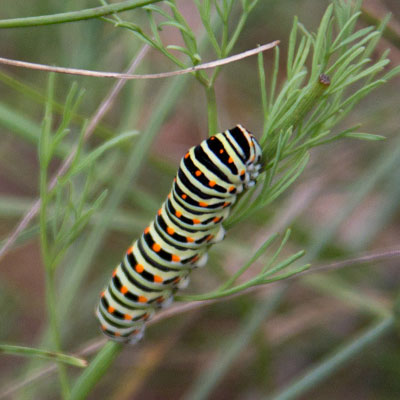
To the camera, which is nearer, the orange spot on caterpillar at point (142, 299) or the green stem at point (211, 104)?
the green stem at point (211, 104)

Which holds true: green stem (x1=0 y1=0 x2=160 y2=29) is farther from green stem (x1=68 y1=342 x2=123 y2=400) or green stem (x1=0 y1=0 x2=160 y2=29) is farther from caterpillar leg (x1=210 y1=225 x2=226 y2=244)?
green stem (x1=68 y1=342 x2=123 y2=400)

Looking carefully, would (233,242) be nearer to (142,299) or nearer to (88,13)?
(142,299)

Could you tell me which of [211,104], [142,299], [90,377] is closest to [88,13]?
[211,104]

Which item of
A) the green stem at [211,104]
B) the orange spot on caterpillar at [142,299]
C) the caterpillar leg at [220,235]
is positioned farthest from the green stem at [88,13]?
the orange spot on caterpillar at [142,299]

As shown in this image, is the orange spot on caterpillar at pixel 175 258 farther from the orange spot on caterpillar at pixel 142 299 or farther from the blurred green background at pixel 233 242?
the blurred green background at pixel 233 242

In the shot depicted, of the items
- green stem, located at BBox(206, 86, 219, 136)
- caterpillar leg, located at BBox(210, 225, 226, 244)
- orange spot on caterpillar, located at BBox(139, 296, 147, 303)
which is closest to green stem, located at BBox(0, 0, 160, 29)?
green stem, located at BBox(206, 86, 219, 136)
